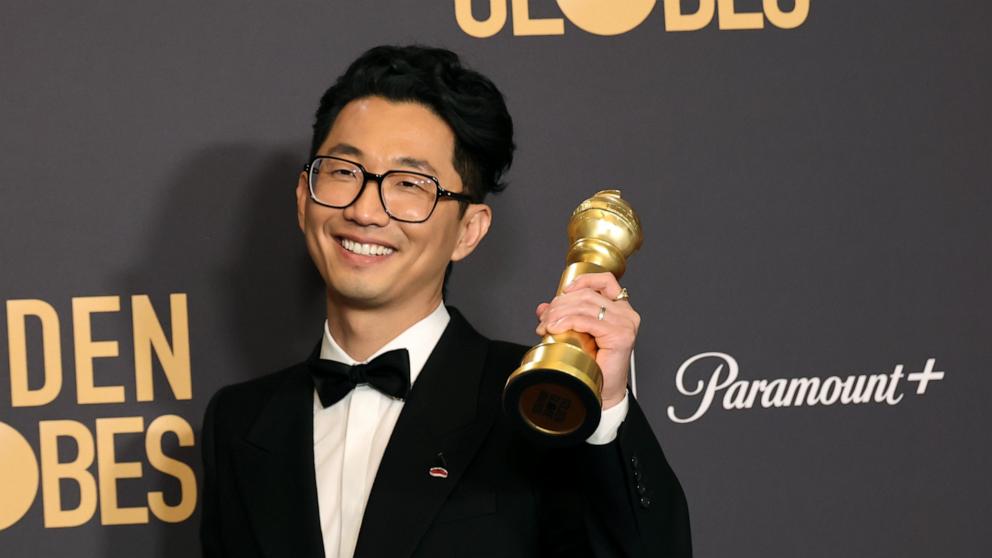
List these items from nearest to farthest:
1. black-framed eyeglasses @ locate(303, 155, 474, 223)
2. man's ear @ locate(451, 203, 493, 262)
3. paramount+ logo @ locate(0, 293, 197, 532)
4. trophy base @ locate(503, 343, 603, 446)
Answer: trophy base @ locate(503, 343, 603, 446) < black-framed eyeglasses @ locate(303, 155, 474, 223) < man's ear @ locate(451, 203, 493, 262) < paramount+ logo @ locate(0, 293, 197, 532)

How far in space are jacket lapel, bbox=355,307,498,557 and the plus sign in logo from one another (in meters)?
0.95

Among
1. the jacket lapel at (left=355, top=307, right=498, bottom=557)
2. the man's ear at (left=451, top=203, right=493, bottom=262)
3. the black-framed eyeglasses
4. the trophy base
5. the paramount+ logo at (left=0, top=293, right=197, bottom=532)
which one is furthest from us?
the paramount+ logo at (left=0, top=293, right=197, bottom=532)

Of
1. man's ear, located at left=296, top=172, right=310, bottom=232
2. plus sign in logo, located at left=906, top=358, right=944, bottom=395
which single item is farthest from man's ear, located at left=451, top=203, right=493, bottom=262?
plus sign in logo, located at left=906, top=358, right=944, bottom=395

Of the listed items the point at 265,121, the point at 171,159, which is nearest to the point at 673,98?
the point at 265,121

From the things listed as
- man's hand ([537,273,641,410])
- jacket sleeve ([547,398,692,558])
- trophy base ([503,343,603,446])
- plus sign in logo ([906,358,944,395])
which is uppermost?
plus sign in logo ([906,358,944,395])

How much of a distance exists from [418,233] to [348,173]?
4.9 inches

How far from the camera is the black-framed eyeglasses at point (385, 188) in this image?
165 cm

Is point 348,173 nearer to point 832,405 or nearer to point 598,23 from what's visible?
point 598,23

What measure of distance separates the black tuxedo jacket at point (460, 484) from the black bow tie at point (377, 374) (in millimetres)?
22

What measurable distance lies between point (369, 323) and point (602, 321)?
0.46m

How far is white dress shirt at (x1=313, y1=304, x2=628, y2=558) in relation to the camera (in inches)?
63.8

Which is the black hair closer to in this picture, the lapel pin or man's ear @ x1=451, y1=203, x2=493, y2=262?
man's ear @ x1=451, y1=203, x2=493, y2=262

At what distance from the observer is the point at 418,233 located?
166 centimetres

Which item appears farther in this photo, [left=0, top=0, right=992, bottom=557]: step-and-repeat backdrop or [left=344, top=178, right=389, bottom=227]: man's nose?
[left=0, top=0, right=992, bottom=557]: step-and-repeat backdrop
